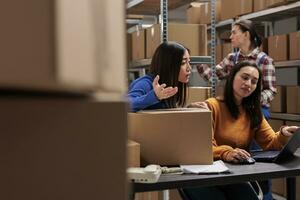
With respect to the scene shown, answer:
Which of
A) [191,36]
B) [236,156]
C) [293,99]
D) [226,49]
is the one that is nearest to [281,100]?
[293,99]

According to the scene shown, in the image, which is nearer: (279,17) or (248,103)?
(248,103)

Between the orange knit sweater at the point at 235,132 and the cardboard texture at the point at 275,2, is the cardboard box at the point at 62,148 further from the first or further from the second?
the cardboard texture at the point at 275,2

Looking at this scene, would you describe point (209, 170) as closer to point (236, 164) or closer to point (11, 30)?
point (236, 164)

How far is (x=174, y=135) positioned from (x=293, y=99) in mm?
1978

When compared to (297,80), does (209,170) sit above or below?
below

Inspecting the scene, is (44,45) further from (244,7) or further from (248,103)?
(244,7)

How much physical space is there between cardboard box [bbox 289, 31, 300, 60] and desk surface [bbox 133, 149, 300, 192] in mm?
1702

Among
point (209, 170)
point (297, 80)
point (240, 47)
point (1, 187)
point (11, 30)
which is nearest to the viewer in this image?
point (11, 30)

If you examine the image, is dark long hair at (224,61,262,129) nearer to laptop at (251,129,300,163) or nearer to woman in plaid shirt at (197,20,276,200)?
laptop at (251,129,300,163)

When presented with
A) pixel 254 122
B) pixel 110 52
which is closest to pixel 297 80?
pixel 254 122

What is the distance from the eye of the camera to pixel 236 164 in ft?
6.41

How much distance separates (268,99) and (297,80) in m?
1.35

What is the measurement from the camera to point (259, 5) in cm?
388

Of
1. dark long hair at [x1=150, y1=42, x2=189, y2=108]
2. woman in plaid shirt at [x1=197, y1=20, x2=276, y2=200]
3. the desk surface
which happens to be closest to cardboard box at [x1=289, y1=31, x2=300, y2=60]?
woman in plaid shirt at [x1=197, y1=20, x2=276, y2=200]
